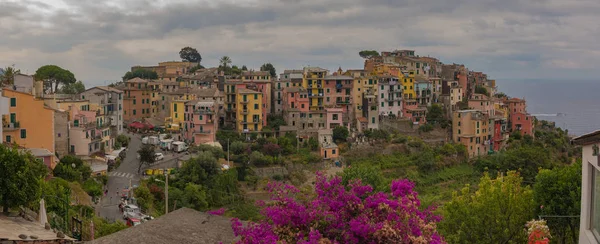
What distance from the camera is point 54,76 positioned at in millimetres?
57531

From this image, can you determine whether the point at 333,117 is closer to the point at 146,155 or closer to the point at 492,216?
the point at 146,155

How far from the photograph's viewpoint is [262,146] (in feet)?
148

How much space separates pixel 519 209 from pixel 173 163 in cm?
2710

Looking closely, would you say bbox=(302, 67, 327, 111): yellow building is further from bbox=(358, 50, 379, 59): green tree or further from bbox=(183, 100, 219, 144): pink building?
bbox=(358, 50, 379, 59): green tree

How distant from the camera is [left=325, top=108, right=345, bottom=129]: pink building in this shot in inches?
1978

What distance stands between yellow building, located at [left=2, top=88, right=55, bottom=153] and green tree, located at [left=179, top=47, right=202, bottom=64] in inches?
1979

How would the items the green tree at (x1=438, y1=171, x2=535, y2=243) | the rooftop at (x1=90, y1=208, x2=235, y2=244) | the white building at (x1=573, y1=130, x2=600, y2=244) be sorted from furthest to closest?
the green tree at (x1=438, y1=171, x2=535, y2=243), the rooftop at (x1=90, y1=208, x2=235, y2=244), the white building at (x1=573, y1=130, x2=600, y2=244)

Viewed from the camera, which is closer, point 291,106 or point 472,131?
point 472,131

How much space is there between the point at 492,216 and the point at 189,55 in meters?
71.7

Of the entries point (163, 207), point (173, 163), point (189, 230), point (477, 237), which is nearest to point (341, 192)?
point (189, 230)

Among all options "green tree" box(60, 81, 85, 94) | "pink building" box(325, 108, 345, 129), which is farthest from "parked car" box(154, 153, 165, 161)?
"green tree" box(60, 81, 85, 94)

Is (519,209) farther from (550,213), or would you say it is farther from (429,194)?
(429,194)

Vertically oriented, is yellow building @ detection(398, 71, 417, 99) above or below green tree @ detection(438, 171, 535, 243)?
above

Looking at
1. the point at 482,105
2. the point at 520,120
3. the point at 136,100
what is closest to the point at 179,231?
the point at 482,105
